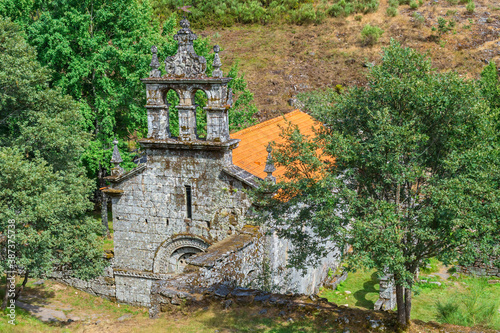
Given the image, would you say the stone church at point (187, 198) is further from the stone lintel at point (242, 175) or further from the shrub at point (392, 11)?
the shrub at point (392, 11)

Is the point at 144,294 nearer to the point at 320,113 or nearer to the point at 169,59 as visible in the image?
the point at 169,59

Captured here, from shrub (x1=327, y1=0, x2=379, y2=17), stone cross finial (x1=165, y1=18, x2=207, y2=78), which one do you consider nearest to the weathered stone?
stone cross finial (x1=165, y1=18, x2=207, y2=78)

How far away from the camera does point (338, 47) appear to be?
1763 inches

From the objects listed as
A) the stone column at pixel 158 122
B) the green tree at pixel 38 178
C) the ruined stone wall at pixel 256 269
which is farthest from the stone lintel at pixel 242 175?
the green tree at pixel 38 178

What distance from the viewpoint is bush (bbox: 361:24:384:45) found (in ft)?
142

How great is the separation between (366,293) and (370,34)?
31.2 metres

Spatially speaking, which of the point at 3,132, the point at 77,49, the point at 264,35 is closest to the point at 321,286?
the point at 3,132

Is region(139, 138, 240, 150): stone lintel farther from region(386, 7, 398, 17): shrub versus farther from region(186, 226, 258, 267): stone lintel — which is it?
region(386, 7, 398, 17): shrub

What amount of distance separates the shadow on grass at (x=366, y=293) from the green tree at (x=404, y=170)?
673 centimetres

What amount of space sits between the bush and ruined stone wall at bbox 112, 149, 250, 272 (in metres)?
32.8

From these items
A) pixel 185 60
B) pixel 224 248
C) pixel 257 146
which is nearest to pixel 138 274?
pixel 224 248

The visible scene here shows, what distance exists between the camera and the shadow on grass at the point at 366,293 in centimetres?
1697

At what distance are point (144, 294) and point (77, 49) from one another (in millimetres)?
12821

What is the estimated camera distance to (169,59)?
14781 mm
